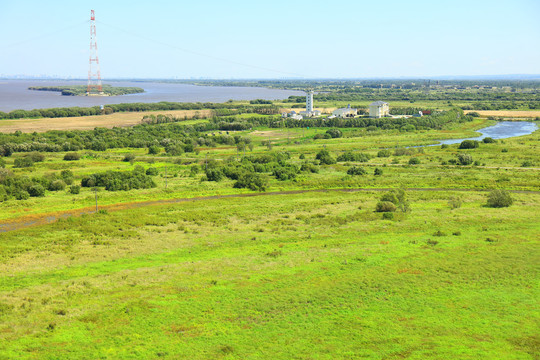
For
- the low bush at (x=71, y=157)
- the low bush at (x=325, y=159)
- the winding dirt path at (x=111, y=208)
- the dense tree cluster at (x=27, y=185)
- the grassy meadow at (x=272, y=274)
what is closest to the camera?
the grassy meadow at (x=272, y=274)

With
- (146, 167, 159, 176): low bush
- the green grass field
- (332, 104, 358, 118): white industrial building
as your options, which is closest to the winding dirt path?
the green grass field

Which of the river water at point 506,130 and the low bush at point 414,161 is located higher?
the river water at point 506,130

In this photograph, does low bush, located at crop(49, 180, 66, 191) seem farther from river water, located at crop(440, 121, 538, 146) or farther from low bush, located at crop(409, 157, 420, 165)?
river water, located at crop(440, 121, 538, 146)

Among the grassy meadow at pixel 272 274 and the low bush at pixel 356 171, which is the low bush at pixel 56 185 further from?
the low bush at pixel 356 171

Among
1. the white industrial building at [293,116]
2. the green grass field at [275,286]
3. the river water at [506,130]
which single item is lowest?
the green grass field at [275,286]

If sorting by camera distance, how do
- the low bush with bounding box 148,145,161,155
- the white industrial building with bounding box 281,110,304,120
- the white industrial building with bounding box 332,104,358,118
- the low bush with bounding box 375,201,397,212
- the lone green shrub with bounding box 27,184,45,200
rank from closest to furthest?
1. the low bush with bounding box 375,201,397,212
2. the lone green shrub with bounding box 27,184,45,200
3. the low bush with bounding box 148,145,161,155
4. the white industrial building with bounding box 281,110,304,120
5. the white industrial building with bounding box 332,104,358,118

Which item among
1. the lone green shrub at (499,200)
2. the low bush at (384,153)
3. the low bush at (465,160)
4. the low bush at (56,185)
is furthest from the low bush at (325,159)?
the low bush at (56,185)
